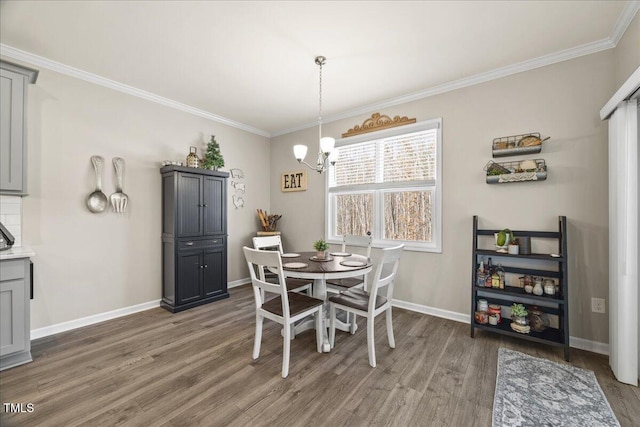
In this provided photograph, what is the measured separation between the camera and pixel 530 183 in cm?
265

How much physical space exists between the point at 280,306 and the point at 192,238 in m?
1.89

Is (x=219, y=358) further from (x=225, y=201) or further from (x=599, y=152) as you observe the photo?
(x=599, y=152)

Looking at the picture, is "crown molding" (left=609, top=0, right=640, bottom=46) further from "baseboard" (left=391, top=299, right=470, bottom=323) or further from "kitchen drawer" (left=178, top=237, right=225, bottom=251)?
"kitchen drawer" (left=178, top=237, right=225, bottom=251)

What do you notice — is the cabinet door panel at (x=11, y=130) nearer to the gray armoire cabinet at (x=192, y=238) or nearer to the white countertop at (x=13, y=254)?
the white countertop at (x=13, y=254)

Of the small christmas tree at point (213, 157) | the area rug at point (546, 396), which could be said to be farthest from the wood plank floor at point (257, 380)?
the small christmas tree at point (213, 157)

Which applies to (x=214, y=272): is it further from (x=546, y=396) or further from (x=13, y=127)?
(x=546, y=396)

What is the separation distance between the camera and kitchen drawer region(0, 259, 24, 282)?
6.73 ft

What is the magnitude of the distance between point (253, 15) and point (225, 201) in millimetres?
2460

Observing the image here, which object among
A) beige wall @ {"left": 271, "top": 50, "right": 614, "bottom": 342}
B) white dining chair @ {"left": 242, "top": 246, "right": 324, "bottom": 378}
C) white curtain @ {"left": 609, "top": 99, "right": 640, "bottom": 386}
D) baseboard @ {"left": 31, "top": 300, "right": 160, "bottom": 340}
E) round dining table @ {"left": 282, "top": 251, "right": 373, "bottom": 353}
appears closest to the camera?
white curtain @ {"left": 609, "top": 99, "right": 640, "bottom": 386}

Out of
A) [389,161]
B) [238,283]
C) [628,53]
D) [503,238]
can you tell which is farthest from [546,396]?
[238,283]

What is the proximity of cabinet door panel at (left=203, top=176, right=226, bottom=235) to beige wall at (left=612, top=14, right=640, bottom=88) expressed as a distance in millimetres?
4264

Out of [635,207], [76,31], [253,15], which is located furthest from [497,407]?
[76,31]

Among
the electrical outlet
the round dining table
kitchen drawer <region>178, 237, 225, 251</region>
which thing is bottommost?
the electrical outlet

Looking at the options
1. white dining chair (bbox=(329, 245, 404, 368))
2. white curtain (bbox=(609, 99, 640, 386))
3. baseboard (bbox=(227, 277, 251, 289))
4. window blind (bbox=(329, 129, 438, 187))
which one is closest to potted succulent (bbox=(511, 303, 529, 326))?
white curtain (bbox=(609, 99, 640, 386))
